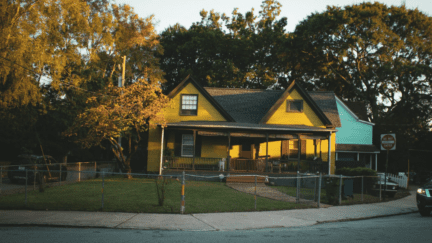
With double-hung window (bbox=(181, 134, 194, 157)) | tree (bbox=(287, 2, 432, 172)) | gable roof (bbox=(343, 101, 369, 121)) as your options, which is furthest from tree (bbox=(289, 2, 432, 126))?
double-hung window (bbox=(181, 134, 194, 157))

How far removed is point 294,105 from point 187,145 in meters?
8.01

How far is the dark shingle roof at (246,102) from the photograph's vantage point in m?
27.6

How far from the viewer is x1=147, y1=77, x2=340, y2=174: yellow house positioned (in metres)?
24.5

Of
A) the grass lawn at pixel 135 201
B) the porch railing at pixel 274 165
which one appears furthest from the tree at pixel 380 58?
the grass lawn at pixel 135 201

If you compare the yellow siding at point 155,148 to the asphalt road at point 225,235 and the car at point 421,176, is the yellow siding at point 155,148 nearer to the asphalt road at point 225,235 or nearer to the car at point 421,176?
the asphalt road at point 225,235

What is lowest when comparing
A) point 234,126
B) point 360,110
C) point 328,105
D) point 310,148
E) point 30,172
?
point 30,172

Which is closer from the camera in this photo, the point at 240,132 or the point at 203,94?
the point at 240,132

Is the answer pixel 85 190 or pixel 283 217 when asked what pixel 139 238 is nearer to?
pixel 283 217

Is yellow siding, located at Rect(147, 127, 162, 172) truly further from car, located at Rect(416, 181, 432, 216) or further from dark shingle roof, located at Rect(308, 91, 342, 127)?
car, located at Rect(416, 181, 432, 216)

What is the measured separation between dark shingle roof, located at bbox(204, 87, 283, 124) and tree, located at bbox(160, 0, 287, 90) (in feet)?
32.3

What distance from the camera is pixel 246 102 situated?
29031 millimetres

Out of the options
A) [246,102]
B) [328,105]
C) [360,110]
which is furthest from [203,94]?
[360,110]

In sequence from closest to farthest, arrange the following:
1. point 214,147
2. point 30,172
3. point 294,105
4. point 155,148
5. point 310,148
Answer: point 30,172, point 155,148, point 214,147, point 294,105, point 310,148

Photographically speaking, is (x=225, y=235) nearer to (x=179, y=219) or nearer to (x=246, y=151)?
(x=179, y=219)
